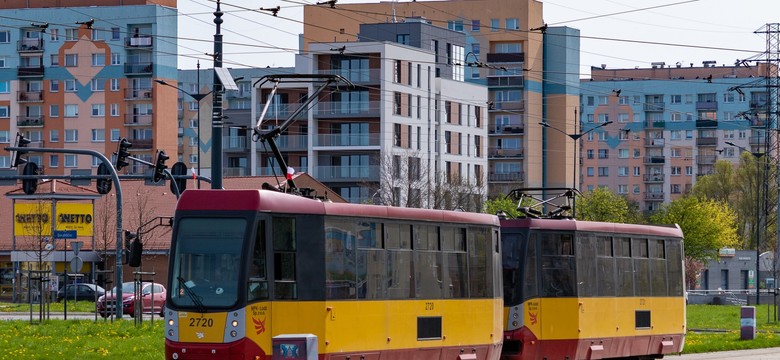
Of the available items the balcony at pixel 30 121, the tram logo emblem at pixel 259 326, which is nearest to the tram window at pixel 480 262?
the tram logo emblem at pixel 259 326

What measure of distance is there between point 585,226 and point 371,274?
7971 mm

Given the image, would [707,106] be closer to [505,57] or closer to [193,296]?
[505,57]

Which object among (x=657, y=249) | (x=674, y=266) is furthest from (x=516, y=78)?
(x=657, y=249)

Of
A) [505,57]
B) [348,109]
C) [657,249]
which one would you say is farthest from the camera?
[505,57]

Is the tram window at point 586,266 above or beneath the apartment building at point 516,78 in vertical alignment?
beneath

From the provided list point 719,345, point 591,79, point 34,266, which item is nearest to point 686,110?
point 591,79

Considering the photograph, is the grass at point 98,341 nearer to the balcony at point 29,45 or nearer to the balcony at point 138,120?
the balcony at point 138,120

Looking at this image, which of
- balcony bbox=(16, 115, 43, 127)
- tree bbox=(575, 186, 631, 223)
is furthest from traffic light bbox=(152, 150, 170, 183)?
balcony bbox=(16, 115, 43, 127)

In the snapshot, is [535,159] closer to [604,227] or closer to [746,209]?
[746,209]

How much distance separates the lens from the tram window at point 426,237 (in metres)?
23.3

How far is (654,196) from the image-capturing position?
516 ft

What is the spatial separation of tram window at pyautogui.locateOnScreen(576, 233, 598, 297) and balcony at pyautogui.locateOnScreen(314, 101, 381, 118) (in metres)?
62.6

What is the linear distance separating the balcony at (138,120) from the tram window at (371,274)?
9008 cm

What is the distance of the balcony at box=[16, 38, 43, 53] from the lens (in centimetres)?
10950
